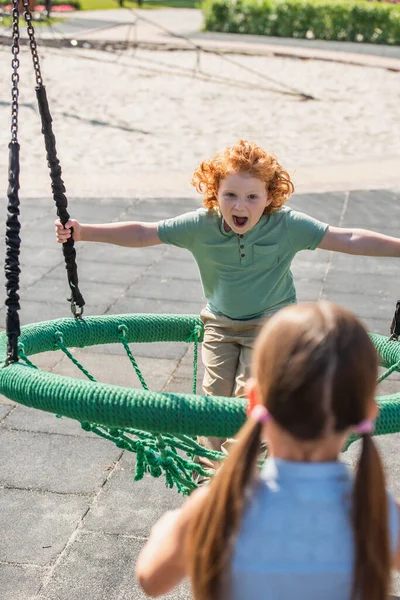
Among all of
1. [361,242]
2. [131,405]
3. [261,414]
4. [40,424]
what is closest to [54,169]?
[361,242]

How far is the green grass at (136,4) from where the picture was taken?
32422mm

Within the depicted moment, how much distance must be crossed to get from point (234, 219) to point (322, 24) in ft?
71.3

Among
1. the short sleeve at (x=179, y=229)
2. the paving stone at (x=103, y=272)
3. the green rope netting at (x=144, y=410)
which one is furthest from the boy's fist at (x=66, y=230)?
the paving stone at (x=103, y=272)

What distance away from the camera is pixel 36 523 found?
3480mm

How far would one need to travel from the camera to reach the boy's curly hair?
3.05 metres

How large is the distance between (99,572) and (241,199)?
134cm

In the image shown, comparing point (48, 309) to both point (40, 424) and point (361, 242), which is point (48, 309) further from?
point (361, 242)

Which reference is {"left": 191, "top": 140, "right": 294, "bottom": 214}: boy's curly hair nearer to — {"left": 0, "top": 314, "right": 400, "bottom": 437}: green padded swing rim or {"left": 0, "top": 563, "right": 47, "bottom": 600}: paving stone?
{"left": 0, "top": 314, "right": 400, "bottom": 437}: green padded swing rim

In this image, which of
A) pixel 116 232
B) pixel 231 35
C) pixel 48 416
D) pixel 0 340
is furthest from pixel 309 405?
pixel 231 35

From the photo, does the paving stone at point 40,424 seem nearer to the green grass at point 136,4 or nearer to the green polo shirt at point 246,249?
the green polo shirt at point 246,249

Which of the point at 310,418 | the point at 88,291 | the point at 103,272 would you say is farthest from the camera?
the point at 103,272

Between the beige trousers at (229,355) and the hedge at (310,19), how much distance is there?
68.0 ft

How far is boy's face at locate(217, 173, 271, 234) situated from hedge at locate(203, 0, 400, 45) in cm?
2076

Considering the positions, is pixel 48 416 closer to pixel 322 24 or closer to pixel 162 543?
pixel 162 543
